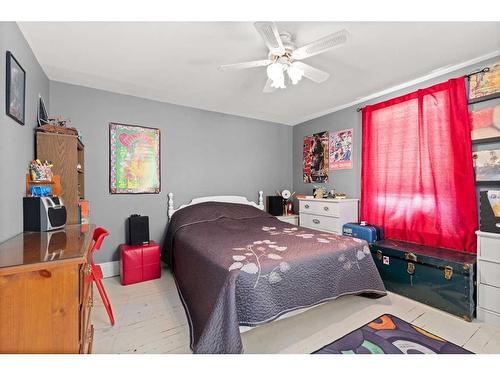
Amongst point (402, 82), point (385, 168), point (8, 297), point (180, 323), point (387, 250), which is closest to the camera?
point (8, 297)

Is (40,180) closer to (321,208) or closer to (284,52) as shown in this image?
(284,52)

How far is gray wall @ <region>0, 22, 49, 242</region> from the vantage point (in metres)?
1.44

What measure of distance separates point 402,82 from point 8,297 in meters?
3.73

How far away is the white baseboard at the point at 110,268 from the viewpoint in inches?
117

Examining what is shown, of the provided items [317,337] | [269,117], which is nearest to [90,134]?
[269,117]

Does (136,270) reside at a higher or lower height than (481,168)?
lower

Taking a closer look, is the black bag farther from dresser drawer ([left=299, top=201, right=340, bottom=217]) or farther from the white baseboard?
the white baseboard

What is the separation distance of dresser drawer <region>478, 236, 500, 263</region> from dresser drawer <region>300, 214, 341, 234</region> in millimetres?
1390

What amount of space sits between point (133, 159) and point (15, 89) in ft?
5.15

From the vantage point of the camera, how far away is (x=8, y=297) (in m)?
Result: 0.97

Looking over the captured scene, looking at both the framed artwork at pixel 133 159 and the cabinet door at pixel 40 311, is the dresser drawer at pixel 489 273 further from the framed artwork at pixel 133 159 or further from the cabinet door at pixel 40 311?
the framed artwork at pixel 133 159

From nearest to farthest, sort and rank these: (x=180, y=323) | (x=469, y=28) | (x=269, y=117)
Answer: (x=469, y=28) → (x=180, y=323) → (x=269, y=117)

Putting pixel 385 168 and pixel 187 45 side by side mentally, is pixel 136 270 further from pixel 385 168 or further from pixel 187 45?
pixel 385 168

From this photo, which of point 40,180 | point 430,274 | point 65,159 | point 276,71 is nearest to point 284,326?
point 430,274
